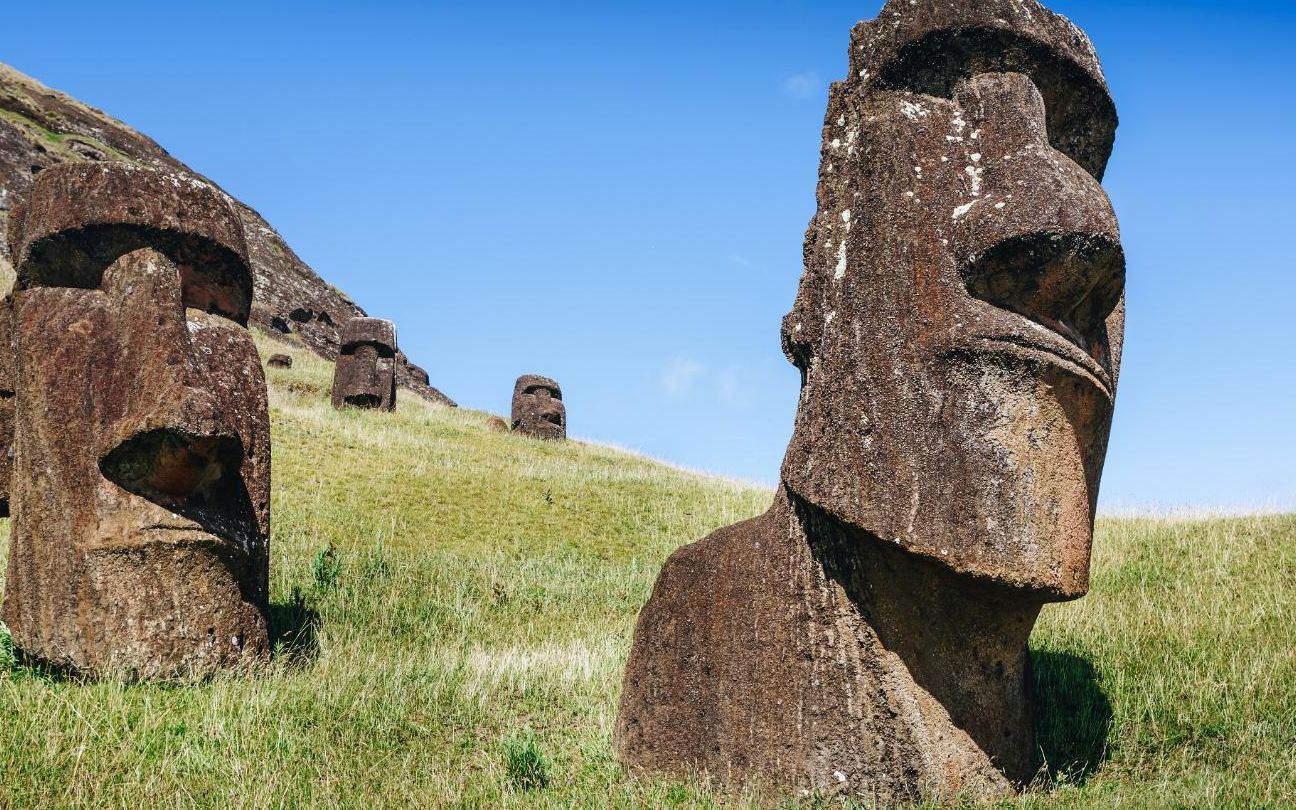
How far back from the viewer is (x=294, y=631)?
753 centimetres

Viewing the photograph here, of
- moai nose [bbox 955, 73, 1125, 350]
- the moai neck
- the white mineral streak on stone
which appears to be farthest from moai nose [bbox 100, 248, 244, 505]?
moai nose [bbox 955, 73, 1125, 350]

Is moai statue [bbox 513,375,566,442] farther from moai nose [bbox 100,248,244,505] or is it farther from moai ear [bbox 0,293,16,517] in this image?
moai nose [bbox 100,248,244,505]

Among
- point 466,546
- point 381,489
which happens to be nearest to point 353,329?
point 381,489

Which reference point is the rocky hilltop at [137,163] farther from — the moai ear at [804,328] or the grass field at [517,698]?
the moai ear at [804,328]

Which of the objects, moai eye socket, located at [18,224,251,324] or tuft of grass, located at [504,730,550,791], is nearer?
tuft of grass, located at [504,730,550,791]

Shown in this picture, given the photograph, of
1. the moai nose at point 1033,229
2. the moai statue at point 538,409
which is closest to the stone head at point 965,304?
the moai nose at point 1033,229

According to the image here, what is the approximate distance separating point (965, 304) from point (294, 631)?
522 centimetres

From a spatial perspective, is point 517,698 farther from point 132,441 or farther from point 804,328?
point 804,328

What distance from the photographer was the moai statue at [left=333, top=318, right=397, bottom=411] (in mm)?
26250

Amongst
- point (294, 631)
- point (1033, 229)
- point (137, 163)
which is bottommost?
point (294, 631)

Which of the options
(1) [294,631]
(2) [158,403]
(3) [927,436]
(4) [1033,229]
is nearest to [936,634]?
(3) [927,436]

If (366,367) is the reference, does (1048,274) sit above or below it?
below

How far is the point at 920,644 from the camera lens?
4.61 metres

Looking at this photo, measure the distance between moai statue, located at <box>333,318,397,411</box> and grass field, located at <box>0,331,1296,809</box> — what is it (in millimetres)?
15264
